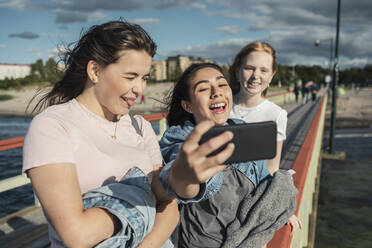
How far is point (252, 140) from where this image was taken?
1079 mm

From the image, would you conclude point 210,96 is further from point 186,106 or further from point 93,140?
point 93,140

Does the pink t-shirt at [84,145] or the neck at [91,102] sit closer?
the pink t-shirt at [84,145]

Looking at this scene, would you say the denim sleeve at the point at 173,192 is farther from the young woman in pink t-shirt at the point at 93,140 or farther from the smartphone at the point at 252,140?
the smartphone at the point at 252,140

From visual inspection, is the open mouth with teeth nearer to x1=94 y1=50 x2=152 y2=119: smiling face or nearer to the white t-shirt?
x1=94 y1=50 x2=152 y2=119: smiling face

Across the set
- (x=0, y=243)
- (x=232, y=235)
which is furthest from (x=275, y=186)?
(x=0, y=243)

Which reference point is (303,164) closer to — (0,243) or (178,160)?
(178,160)

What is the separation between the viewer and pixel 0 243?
355 centimetres

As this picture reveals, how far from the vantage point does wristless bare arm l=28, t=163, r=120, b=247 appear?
107 centimetres

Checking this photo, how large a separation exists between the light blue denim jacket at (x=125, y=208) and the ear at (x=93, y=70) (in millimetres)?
481

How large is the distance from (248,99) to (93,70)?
2096mm

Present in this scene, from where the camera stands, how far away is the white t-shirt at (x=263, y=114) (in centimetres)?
311

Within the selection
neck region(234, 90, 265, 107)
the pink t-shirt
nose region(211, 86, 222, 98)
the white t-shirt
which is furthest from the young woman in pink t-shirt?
neck region(234, 90, 265, 107)

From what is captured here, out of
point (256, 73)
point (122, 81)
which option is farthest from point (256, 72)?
point (122, 81)

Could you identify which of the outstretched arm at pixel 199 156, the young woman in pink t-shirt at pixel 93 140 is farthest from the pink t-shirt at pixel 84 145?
the outstretched arm at pixel 199 156
